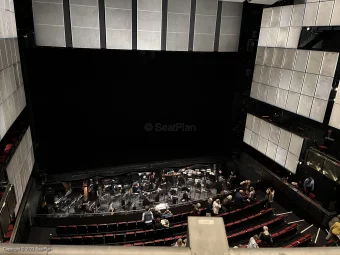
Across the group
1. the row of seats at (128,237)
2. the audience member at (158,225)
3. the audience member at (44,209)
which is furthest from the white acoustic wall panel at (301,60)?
the audience member at (44,209)

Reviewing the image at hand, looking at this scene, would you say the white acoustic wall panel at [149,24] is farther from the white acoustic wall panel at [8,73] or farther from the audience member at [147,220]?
the audience member at [147,220]

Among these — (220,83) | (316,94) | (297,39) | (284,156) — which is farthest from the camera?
(220,83)

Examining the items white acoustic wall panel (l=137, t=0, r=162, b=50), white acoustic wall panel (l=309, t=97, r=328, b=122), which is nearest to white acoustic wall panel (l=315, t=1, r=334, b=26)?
white acoustic wall panel (l=309, t=97, r=328, b=122)

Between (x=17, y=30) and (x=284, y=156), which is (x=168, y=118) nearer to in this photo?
(x=284, y=156)

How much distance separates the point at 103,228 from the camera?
1093 cm

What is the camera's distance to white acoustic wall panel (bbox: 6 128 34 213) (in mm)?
8859

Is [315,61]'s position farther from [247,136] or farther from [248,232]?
[248,232]

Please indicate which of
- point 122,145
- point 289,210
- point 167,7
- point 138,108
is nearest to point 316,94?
point 289,210

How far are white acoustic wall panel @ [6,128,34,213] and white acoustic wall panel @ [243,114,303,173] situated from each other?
467 inches

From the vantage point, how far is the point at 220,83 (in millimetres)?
16844

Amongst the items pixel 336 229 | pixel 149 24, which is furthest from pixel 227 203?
pixel 149 24

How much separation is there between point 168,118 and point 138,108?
2.06 m

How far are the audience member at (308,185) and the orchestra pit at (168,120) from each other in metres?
0.07

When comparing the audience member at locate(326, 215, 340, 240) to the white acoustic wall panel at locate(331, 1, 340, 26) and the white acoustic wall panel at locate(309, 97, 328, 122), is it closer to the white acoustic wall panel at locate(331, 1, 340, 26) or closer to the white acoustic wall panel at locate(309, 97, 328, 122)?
the white acoustic wall panel at locate(309, 97, 328, 122)
